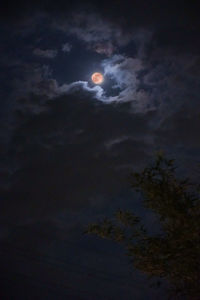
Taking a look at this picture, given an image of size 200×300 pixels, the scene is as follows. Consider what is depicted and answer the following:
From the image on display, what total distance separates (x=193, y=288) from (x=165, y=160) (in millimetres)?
5459

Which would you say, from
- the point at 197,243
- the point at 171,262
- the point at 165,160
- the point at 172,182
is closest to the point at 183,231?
the point at 197,243

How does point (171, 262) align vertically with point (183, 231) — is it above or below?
below

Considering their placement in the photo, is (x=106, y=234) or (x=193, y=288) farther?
(x=106, y=234)

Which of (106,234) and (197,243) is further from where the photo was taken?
(106,234)

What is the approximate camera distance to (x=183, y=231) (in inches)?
473

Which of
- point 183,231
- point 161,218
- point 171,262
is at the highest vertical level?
point 161,218

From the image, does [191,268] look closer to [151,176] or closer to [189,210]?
[189,210]

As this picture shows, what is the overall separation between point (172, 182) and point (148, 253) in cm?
317

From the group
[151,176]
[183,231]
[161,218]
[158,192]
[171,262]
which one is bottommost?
[171,262]

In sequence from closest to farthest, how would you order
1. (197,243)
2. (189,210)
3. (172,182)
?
1. (197,243)
2. (189,210)
3. (172,182)

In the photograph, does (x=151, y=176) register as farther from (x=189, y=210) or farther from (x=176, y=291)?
(x=176, y=291)

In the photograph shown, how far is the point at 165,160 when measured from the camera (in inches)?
569

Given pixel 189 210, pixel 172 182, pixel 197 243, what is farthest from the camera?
pixel 172 182

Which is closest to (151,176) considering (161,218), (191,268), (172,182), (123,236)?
(172,182)
